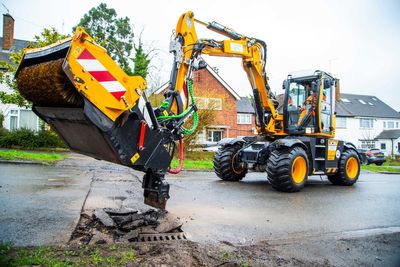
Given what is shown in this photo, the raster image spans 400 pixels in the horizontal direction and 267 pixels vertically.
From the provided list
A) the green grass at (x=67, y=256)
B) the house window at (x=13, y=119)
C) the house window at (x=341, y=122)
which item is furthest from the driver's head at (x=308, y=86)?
the house window at (x=341, y=122)

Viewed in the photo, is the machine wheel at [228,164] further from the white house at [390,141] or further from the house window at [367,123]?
the white house at [390,141]

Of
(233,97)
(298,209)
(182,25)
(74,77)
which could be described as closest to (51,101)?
(74,77)

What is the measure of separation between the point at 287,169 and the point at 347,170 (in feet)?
12.4

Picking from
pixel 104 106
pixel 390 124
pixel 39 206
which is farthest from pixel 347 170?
pixel 390 124

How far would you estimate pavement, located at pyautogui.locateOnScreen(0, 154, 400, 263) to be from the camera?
4.51 metres

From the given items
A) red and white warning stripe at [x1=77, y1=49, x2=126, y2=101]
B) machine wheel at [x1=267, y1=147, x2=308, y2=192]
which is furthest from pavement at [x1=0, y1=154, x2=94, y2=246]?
machine wheel at [x1=267, y1=147, x2=308, y2=192]

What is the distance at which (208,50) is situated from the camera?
722 centimetres

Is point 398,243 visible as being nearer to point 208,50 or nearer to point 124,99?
point 124,99

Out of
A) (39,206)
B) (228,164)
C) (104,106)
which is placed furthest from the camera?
(228,164)

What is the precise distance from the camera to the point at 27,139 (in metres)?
19.1

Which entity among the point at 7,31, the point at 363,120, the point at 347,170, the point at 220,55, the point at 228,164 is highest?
the point at 7,31

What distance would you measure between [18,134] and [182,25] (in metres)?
16.0

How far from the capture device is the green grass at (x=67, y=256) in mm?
3024

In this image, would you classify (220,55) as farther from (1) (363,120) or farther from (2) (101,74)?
(1) (363,120)
